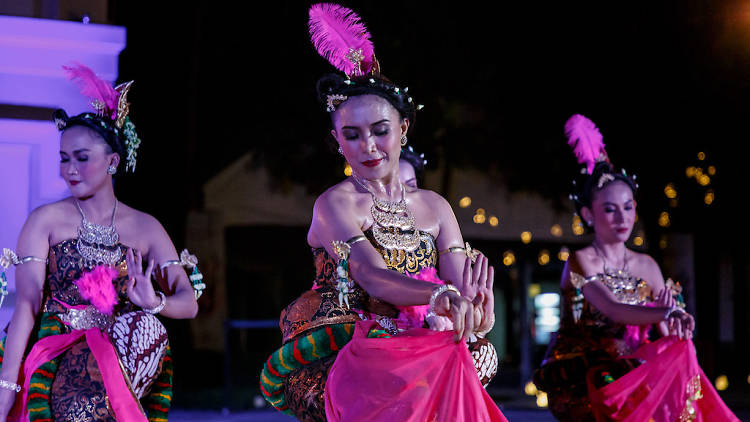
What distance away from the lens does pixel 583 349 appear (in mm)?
4469

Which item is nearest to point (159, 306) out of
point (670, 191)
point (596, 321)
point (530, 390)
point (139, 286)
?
point (139, 286)

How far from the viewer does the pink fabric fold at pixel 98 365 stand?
2998mm

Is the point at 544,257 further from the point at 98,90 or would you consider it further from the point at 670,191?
the point at 98,90

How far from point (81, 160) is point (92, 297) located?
51 centimetres

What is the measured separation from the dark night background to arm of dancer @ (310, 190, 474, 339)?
5526 millimetres

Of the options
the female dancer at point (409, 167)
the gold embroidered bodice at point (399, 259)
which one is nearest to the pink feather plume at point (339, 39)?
the gold embroidered bodice at point (399, 259)

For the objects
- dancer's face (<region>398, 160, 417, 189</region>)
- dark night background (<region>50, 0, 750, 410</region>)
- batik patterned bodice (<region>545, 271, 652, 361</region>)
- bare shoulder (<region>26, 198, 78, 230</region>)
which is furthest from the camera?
dark night background (<region>50, 0, 750, 410</region>)

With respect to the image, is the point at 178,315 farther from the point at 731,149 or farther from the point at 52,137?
the point at 731,149

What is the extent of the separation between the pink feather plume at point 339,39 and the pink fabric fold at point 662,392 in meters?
1.97

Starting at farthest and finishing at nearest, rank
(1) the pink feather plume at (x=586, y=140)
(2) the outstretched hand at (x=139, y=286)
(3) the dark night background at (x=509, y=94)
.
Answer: (3) the dark night background at (x=509, y=94), (1) the pink feather plume at (x=586, y=140), (2) the outstretched hand at (x=139, y=286)

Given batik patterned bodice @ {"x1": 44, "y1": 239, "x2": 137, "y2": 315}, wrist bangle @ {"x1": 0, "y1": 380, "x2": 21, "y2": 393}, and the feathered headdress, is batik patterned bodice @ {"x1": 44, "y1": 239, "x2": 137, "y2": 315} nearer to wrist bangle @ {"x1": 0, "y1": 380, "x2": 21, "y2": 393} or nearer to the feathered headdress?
wrist bangle @ {"x1": 0, "y1": 380, "x2": 21, "y2": 393}

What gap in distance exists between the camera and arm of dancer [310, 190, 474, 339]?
249 centimetres

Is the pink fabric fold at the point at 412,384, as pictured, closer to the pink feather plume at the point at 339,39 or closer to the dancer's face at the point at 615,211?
the pink feather plume at the point at 339,39

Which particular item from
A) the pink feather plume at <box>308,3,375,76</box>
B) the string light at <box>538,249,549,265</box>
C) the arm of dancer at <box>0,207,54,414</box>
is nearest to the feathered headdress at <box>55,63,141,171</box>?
the arm of dancer at <box>0,207,54,414</box>
